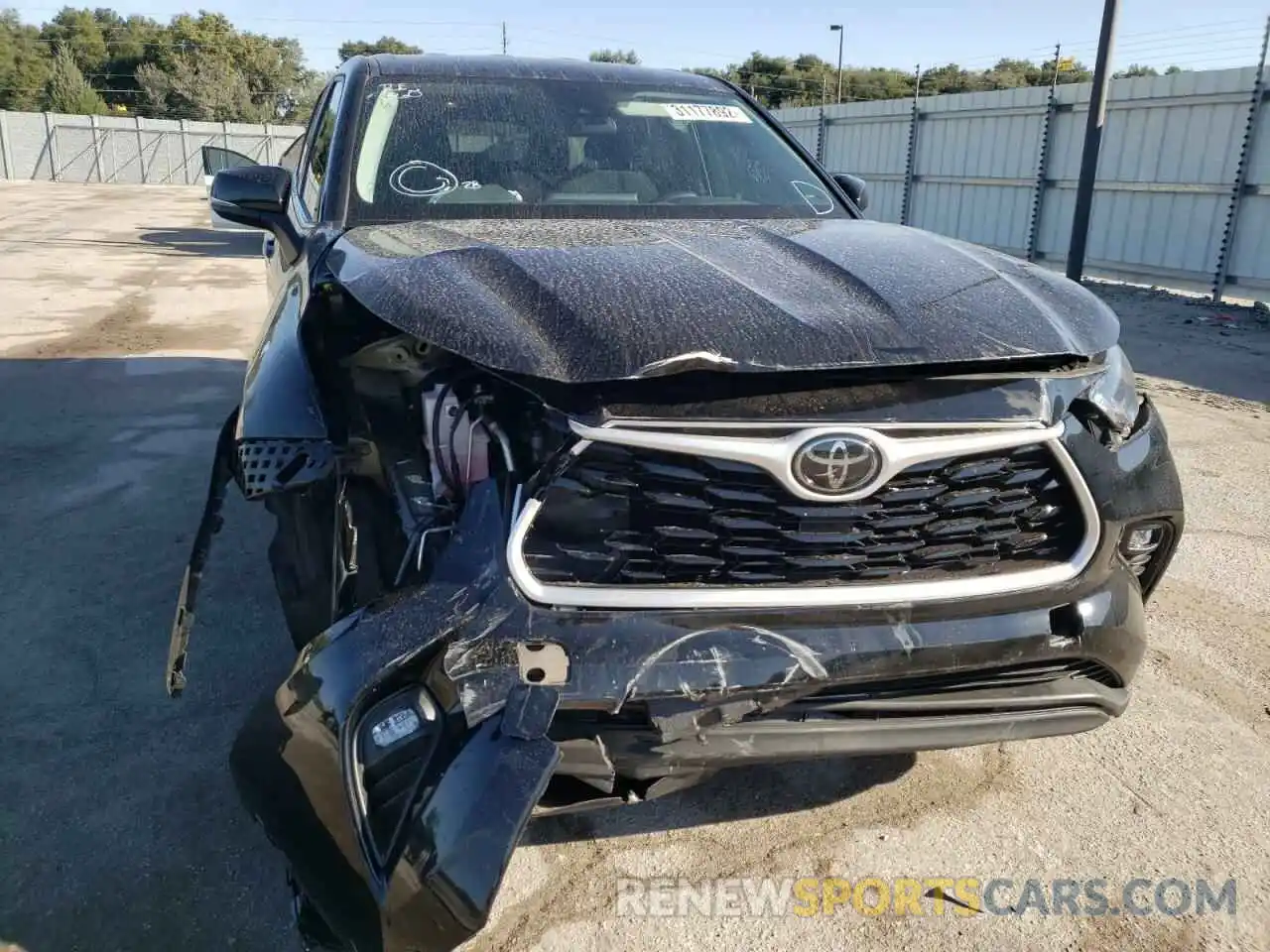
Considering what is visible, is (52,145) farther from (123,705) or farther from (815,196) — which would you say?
(815,196)

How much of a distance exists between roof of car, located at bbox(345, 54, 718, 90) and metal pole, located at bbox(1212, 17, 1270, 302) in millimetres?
8871

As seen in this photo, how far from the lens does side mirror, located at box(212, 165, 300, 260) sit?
3.10 m

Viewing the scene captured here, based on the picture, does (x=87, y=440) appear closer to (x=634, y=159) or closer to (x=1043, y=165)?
(x=634, y=159)

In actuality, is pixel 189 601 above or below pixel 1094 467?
below

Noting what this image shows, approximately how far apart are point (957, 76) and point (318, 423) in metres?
46.3

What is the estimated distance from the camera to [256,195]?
310 cm

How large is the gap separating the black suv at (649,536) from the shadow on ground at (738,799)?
58 cm

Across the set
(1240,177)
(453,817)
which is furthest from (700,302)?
(1240,177)

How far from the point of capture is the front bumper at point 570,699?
1546 mm

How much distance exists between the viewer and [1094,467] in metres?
1.96

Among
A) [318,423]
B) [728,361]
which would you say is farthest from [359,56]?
[728,361]

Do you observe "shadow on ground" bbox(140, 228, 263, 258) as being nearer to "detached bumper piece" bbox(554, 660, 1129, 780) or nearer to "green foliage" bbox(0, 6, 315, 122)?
"detached bumper piece" bbox(554, 660, 1129, 780)

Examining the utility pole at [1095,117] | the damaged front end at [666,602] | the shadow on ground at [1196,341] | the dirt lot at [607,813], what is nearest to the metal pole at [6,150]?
the utility pole at [1095,117]

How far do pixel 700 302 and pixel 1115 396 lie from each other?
2.96 ft
